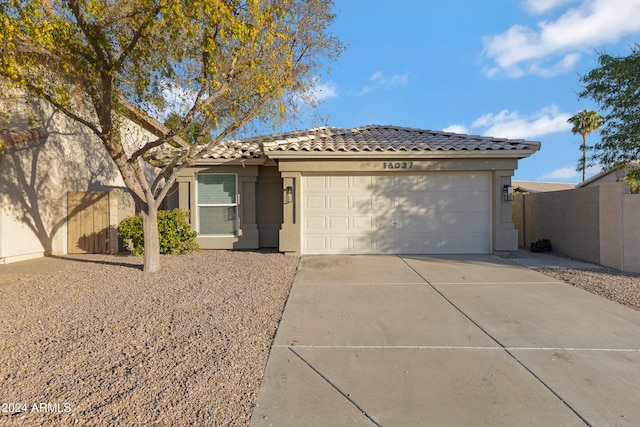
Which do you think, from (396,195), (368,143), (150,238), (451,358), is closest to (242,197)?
(150,238)

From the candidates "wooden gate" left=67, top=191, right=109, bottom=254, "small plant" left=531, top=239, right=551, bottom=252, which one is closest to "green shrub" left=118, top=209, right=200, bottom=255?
"wooden gate" left=67, top=191, right=109, bottom=254

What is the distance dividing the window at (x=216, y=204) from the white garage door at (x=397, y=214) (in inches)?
102

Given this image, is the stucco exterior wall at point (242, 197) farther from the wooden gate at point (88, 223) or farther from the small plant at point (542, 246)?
the small plant at point (542, 246)

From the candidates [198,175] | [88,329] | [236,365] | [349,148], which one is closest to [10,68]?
[88,329]

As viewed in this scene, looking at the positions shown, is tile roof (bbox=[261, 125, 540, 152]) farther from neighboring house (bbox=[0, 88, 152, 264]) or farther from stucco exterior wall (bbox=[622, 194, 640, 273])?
neighboring house (bbox=[0, 88, 152, 264])

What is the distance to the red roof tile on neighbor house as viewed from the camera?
348 inches

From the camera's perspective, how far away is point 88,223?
11.2 metres

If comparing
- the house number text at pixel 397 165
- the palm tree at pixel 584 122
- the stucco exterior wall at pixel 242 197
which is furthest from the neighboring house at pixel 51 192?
the palm tree at pixel 584 122

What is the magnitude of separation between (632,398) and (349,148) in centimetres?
796

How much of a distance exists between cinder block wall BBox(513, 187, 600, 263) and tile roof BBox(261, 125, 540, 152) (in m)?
1.93

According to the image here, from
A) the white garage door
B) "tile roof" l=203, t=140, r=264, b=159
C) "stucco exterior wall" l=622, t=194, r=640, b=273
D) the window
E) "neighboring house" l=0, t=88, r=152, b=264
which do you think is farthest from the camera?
the window

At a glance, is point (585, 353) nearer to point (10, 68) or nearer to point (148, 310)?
point (148, 310)

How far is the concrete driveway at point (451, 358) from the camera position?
9.59 ft

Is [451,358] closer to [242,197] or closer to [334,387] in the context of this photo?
[334,387]
